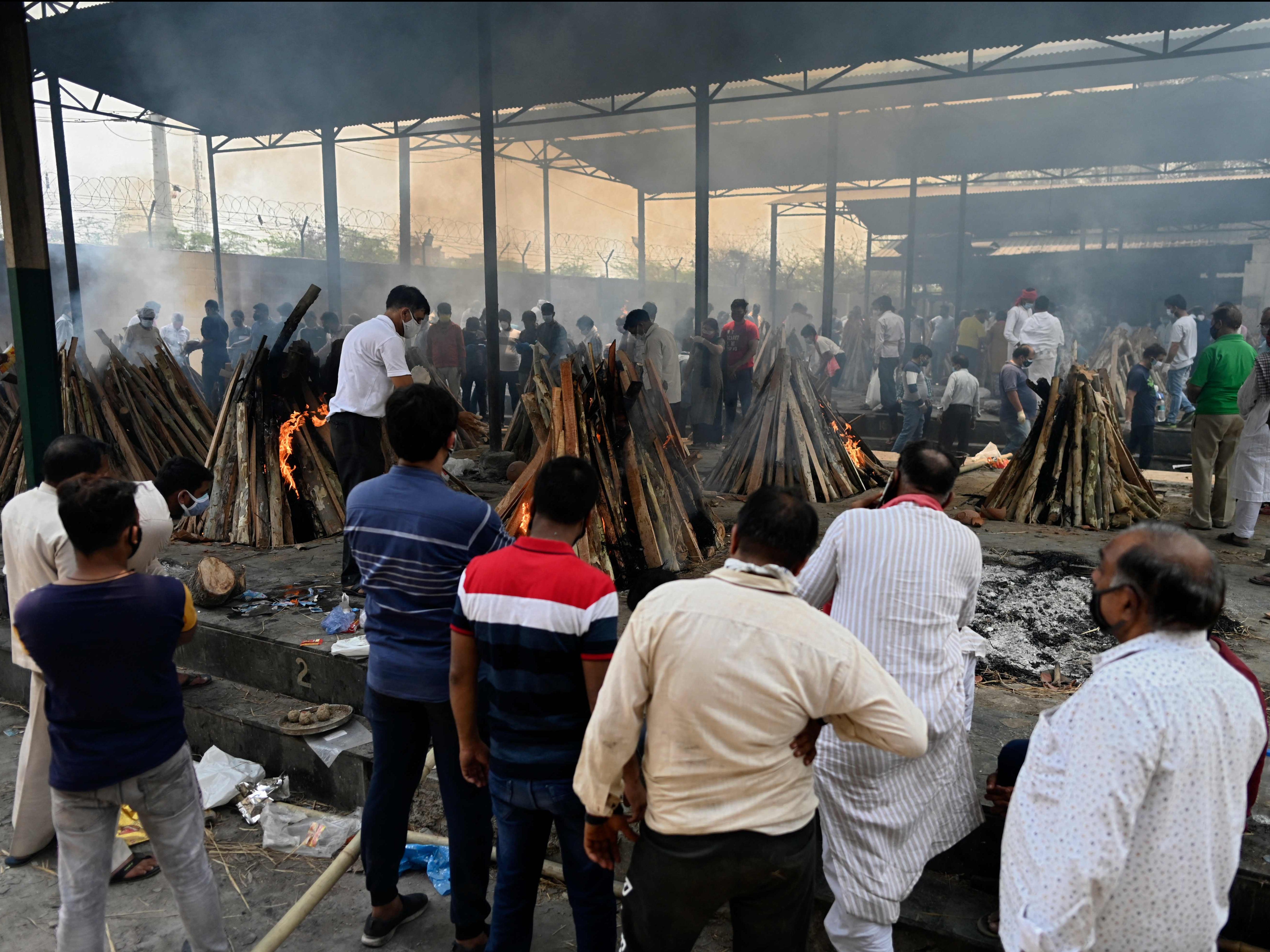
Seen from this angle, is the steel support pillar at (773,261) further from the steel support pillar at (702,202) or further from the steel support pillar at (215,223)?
the steel support pillar at (215,223)

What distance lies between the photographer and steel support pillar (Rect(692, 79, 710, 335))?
11.9 m

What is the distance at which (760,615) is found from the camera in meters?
2.02

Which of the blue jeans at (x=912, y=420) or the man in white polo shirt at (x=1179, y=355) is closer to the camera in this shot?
the blue jeans at (x=912, y=420)

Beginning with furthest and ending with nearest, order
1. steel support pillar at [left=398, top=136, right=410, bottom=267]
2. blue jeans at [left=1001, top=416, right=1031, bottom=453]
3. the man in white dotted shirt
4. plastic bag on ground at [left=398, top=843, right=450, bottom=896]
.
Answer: steel support pillar at [left=398, top=136, right=410, bottom=267] → blue jeans at [left=1001, top=416, right=1031, bottom=453] → plastic bag on ground at [left=398, top=843, right=450, bottom=896] → the man in white dotted shirt

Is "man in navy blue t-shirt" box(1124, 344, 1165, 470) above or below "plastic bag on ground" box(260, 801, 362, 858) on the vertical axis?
above

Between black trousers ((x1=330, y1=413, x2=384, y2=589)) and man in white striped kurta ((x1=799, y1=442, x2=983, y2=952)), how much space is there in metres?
3.72

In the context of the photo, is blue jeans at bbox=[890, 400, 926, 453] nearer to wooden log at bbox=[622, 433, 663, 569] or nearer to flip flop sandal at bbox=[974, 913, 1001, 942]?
wooden log at bbox=[622, 433, 663, 569]

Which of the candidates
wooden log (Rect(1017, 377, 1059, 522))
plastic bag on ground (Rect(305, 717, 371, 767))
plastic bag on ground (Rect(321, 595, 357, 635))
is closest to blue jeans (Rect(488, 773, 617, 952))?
plastic bag on ground (Rect(305, 717, 371, 767))

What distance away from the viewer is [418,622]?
2.94m

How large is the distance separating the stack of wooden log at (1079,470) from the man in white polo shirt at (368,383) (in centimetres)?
555

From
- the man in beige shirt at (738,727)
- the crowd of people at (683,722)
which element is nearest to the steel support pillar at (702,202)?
the crowd of people at (683,722)

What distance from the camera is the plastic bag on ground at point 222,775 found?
14.1 feet

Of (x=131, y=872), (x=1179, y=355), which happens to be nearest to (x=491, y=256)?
(x=131, y=872)


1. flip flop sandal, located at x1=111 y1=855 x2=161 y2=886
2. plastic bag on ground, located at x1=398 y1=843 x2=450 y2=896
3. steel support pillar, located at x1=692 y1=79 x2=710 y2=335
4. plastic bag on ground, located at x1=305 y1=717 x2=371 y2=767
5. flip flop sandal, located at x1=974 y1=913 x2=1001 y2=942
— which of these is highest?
steel support pillar, located at x1=692 y1=79 x2=710 y2=335
